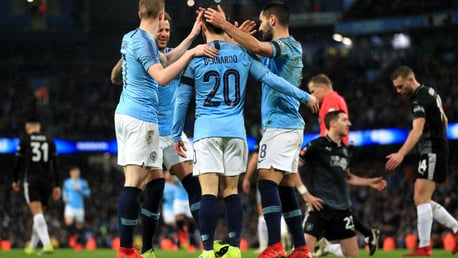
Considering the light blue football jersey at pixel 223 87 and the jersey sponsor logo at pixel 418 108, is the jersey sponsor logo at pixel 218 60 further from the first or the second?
the jersey sponsor logo at pixel 418 108

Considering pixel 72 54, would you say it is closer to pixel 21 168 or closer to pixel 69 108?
pixel 69 108

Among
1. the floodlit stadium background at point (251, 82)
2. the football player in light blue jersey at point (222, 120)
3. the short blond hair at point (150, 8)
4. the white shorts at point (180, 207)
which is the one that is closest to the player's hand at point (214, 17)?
the football player in light blue jersey at point (222, 120)

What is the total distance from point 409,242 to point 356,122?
452 inches

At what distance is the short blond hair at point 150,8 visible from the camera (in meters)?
6.89

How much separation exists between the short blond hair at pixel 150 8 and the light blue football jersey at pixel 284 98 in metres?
1.12

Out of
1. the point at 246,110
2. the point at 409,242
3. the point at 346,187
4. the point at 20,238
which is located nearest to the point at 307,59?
the point at 246,110

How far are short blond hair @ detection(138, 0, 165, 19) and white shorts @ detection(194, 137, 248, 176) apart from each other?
48.5 inches

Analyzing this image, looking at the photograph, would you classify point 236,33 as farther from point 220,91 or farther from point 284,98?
point 284,98

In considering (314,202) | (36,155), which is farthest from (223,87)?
(36,155)

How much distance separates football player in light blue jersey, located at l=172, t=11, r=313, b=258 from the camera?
22.5 feet

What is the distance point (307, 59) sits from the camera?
38.9 m

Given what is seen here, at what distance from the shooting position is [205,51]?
682 cm

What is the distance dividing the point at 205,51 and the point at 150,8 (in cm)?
65

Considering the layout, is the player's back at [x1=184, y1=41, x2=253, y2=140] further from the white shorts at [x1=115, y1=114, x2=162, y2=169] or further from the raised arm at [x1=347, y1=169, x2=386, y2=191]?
the raised arm at [x1=347, y1=169, x2=386, y2=191]
